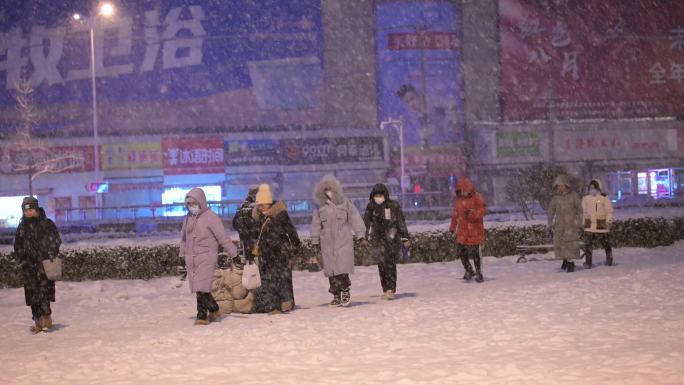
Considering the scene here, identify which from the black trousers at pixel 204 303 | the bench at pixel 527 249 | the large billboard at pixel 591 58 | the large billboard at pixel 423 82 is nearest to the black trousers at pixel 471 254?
the bench at pixel 527 249

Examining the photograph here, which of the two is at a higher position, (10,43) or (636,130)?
(10,43)

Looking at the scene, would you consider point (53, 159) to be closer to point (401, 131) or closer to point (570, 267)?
point (401, 131)

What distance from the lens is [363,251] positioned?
53.2ft

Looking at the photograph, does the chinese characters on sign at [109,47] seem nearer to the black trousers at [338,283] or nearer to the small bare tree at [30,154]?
the small bare tree at [30,154]

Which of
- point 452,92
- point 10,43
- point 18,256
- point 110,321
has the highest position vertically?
point 10,43

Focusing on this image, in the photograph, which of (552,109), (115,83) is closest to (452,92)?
(552,109)

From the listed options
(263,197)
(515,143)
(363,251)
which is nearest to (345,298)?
(263,197)

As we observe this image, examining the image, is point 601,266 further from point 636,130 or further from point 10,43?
point 10,43

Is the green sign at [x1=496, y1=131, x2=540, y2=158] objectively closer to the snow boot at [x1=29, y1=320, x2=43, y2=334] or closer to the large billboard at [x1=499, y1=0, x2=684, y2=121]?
the large billboard at [x1=499, y1=0, x2=684, y2=121]

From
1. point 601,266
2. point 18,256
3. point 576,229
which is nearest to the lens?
point 18,256

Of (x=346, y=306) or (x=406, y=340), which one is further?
(x=346, y=306)

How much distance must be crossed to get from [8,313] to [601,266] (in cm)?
974

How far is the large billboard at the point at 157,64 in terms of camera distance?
47500 mm

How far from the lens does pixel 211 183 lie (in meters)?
46.1
